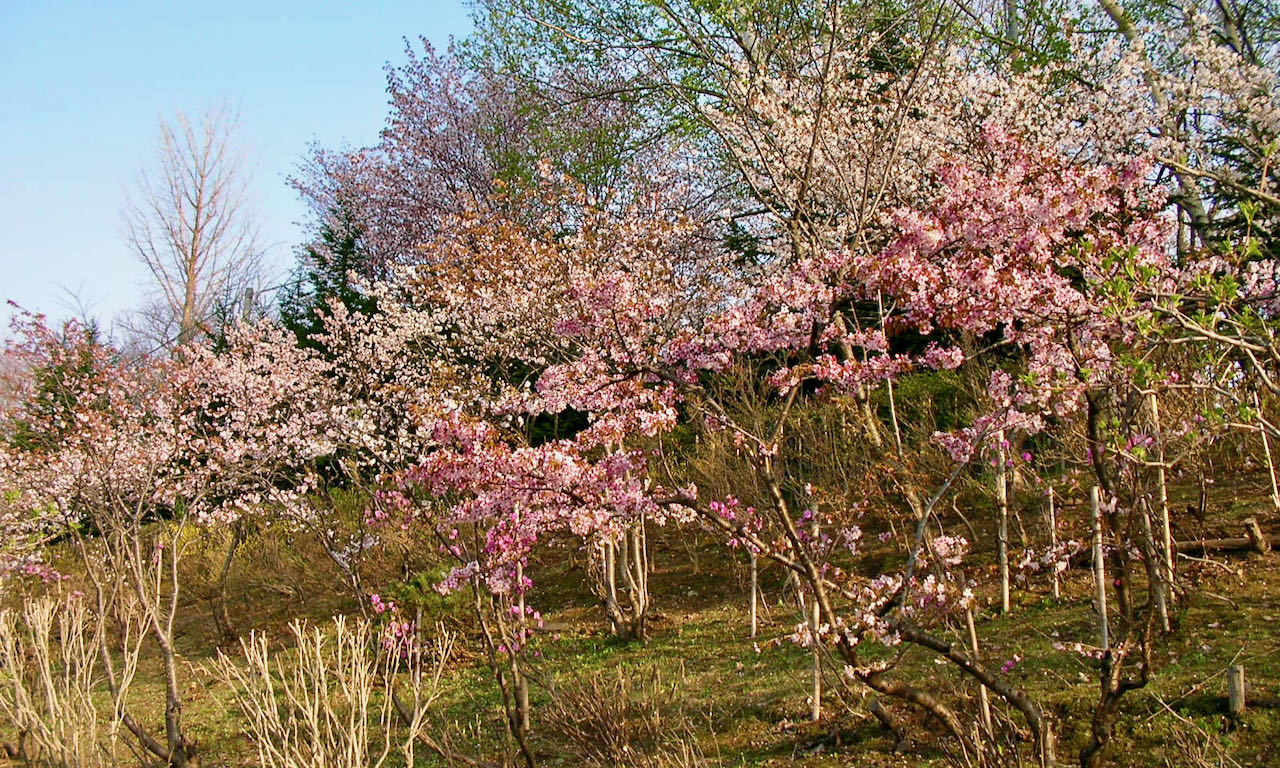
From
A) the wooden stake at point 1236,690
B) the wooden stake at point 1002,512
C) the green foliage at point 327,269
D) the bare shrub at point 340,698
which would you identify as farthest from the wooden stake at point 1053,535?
the green foliage at point 327,269

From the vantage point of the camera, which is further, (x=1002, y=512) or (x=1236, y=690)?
(x=1002, y=512)

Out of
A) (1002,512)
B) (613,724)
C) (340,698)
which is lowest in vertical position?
(340,698)

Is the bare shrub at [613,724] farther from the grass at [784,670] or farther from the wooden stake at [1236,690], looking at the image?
the wooden stake at [1236,690]

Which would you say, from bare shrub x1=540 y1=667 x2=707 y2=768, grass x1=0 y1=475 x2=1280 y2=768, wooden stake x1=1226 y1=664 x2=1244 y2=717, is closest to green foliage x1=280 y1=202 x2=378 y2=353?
grass x1=0 y1=475 x2=1280 y2=768

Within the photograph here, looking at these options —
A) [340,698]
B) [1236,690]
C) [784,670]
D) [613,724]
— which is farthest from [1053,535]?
[340,698]

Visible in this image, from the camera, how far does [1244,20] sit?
29.6 ft

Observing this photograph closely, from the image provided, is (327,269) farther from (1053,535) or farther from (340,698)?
(1053,535)

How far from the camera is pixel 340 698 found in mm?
6719

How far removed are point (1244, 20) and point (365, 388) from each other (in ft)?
33.9

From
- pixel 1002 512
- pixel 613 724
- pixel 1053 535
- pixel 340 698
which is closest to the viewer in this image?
pixel 613 724

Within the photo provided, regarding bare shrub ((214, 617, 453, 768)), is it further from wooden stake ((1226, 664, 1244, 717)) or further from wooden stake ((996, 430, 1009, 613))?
wooden stake ((1226, 664, 1244, 717))

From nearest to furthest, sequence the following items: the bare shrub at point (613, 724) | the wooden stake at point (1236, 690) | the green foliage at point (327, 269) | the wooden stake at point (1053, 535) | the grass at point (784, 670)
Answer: the wooden stake at point (1236, 690) → the grass at point (784, 670) → the bare shrub at point (613, 724) → the wooden stake at point (1053, 535) → the green foliage at point (327, 269)

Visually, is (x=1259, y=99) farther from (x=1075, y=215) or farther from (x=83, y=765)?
(x=83, y=765)

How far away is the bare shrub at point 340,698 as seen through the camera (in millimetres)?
3020
